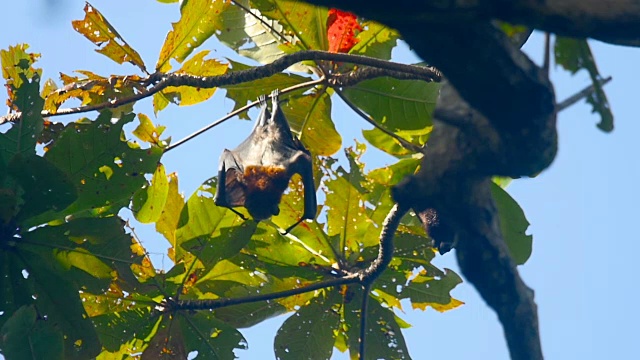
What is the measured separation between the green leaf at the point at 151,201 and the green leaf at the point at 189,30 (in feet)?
2.93

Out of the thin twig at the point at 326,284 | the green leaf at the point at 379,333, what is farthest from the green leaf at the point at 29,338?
the green leaf at the point at 379,333

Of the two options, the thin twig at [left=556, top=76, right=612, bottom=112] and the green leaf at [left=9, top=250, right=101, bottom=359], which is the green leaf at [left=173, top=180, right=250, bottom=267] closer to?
the green leaf at [left=9, top=250, right=101, bottom=359]

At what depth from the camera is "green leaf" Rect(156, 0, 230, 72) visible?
6.00 metres

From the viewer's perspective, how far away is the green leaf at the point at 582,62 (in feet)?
8.99

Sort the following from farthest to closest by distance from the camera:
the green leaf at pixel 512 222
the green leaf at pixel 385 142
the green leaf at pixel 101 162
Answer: the green leaf at pixel 385 142
the green leaf at pixel 512 222
the green leaf at pixel 101 162

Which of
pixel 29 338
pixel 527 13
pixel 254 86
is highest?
pixel 254 86

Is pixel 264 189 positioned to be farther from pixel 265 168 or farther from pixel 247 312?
pixel 247 312

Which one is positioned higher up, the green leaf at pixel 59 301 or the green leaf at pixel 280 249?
the green leaf at pixel 280 249

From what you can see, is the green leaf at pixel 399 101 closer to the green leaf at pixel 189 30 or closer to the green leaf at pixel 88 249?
the green leaf at pixel 189 30

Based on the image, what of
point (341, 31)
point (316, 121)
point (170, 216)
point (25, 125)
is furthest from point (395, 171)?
point (25, 125)

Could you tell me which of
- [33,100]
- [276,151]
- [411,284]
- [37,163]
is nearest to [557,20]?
[37,163]

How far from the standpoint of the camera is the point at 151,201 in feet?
19.5

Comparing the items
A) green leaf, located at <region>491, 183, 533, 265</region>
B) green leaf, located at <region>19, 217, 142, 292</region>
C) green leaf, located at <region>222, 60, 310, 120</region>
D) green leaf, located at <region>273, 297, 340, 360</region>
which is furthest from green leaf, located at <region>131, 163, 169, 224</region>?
green leaf, located at <region>491, 183, 533, 265</region>

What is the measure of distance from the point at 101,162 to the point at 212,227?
3.32 ft
